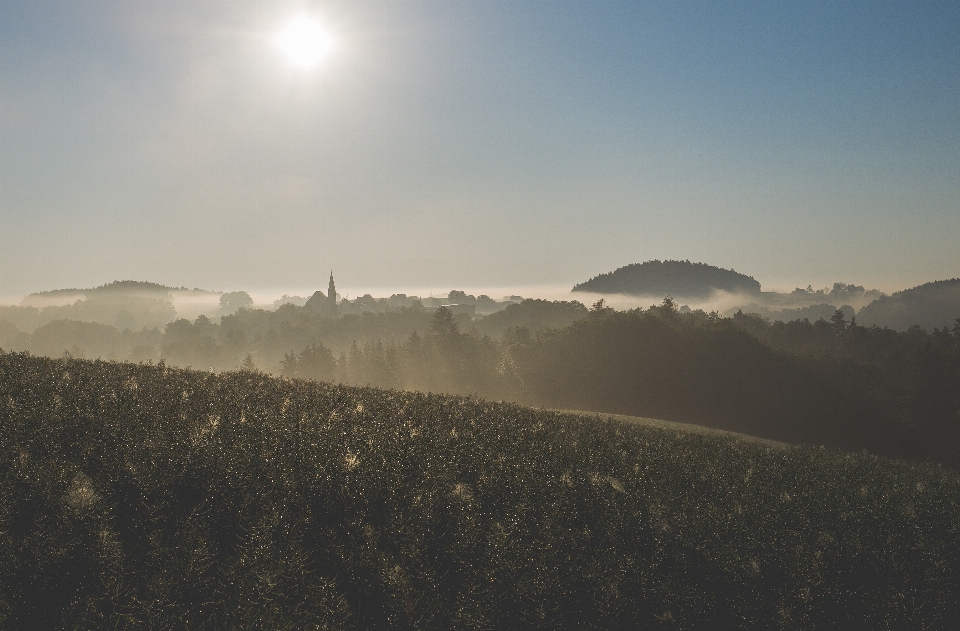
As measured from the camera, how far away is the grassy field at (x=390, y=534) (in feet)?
14.9

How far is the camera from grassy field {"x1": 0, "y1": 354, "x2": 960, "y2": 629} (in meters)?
4.54

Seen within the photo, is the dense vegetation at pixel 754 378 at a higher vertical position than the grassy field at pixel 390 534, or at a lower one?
lower

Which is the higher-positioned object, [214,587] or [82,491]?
[82,491]

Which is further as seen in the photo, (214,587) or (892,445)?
(892,445)

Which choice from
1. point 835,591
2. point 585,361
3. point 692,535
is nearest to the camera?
point 835,591

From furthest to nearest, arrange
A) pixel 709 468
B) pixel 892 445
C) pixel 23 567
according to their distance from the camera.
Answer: pixel 892 445 < pixel 709 468 < pixel 23 567

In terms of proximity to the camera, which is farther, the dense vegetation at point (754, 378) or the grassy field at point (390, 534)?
the dense vegetation at point (754, 378)

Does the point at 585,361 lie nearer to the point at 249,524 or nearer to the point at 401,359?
the point at 401,359

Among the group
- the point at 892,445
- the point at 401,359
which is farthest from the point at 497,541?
the point at 401,359

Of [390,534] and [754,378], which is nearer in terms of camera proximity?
[390,534]

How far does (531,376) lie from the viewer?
73938mm

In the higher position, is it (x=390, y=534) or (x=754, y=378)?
(x=390, y=534)

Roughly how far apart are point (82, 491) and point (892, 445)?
78.1 metres

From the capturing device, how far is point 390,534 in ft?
A: 17.8
